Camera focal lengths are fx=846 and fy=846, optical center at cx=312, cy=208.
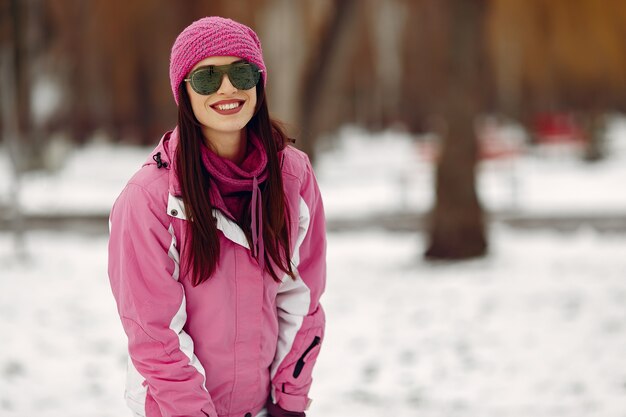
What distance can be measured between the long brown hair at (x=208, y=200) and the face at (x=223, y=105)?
0.03 meters

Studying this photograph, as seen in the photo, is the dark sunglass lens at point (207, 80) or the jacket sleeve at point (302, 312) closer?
the dark sunglass lens at point (207, 80)

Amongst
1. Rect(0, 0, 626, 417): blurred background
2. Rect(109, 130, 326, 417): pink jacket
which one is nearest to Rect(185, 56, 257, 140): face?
Rect(109, 130, 326, 417): pink jacket

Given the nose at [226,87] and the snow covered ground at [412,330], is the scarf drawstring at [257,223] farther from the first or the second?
the snow covered ground at [412,330]

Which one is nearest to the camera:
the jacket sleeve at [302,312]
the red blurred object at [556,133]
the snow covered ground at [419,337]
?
the jacket sleeve at [302,312]

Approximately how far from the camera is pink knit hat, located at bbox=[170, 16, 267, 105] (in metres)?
2.24

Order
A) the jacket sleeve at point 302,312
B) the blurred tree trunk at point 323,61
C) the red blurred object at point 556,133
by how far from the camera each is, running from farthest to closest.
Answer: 1. the red blurred object at point 556,133
2. the blurred tree trunk at point 323,61
3. the jacket sleeve at point 302,312

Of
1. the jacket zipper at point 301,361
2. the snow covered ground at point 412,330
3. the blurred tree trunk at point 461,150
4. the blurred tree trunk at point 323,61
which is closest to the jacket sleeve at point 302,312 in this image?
the jacket zipper at point 301,361

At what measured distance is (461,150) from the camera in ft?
30.1

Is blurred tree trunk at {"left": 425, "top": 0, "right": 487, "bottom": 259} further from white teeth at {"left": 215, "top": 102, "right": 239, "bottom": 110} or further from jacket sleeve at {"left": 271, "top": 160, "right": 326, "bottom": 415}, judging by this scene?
white teeth at {"left": 215, "top": 102, "right": 239, "bottom": 110}

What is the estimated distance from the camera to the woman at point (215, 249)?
7.12 feet

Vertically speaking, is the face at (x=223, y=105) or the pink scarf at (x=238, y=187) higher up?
the face at (x=223, y=105)

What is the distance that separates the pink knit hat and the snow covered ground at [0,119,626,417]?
296cm

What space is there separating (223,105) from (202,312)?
558 millimetres

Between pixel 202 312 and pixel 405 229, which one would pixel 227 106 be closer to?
pixel 202 312
